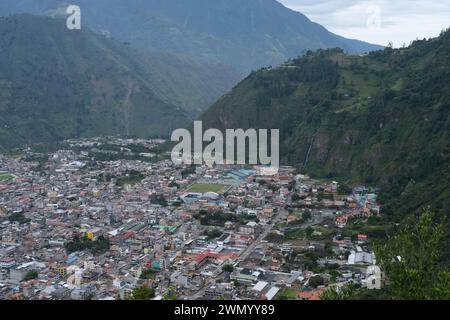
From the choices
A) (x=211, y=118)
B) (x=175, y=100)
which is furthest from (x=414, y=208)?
(x=175, y=100)

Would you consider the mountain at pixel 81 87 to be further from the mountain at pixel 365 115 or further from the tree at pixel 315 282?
the tree at pixel 315 282

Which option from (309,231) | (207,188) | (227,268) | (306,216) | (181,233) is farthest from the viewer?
(207,188)

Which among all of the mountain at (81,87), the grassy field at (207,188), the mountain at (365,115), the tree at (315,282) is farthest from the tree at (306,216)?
the mountain at (81,87)

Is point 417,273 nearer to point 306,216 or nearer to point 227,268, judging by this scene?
point 227,268

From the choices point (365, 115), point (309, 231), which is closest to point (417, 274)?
point (309, 231)

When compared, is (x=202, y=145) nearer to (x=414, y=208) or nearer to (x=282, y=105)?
(x=282, y=105)
